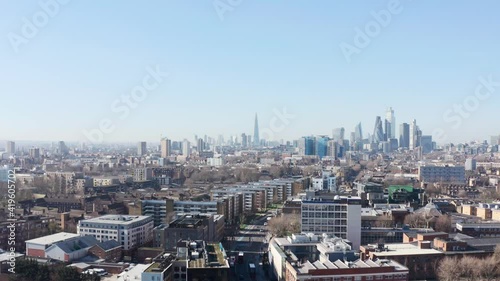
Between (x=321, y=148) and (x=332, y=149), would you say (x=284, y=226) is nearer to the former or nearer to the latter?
(x=332, y=149)

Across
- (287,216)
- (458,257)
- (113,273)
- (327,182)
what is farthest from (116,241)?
(327,182)

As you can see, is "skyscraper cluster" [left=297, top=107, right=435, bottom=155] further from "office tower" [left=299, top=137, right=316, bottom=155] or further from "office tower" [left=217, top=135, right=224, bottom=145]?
"office tower" [left=217, top=135, right=224, bottom=145]

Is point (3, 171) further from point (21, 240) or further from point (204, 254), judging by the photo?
point (204, 254)

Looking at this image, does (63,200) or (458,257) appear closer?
(458,257)

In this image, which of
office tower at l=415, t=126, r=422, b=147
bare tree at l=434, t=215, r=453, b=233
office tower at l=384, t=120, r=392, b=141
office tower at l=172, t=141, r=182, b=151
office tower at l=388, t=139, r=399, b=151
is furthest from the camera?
office tower at l=172, t=141, r=182, b=151

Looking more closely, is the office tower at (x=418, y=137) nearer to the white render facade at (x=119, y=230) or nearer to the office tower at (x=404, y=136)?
the office tower at (x=404, y=136)

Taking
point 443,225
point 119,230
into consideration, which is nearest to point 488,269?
point 443,225

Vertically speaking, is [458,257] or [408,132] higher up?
[408,132]

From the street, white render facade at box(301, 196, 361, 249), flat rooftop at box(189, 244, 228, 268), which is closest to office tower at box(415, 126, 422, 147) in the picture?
the street
